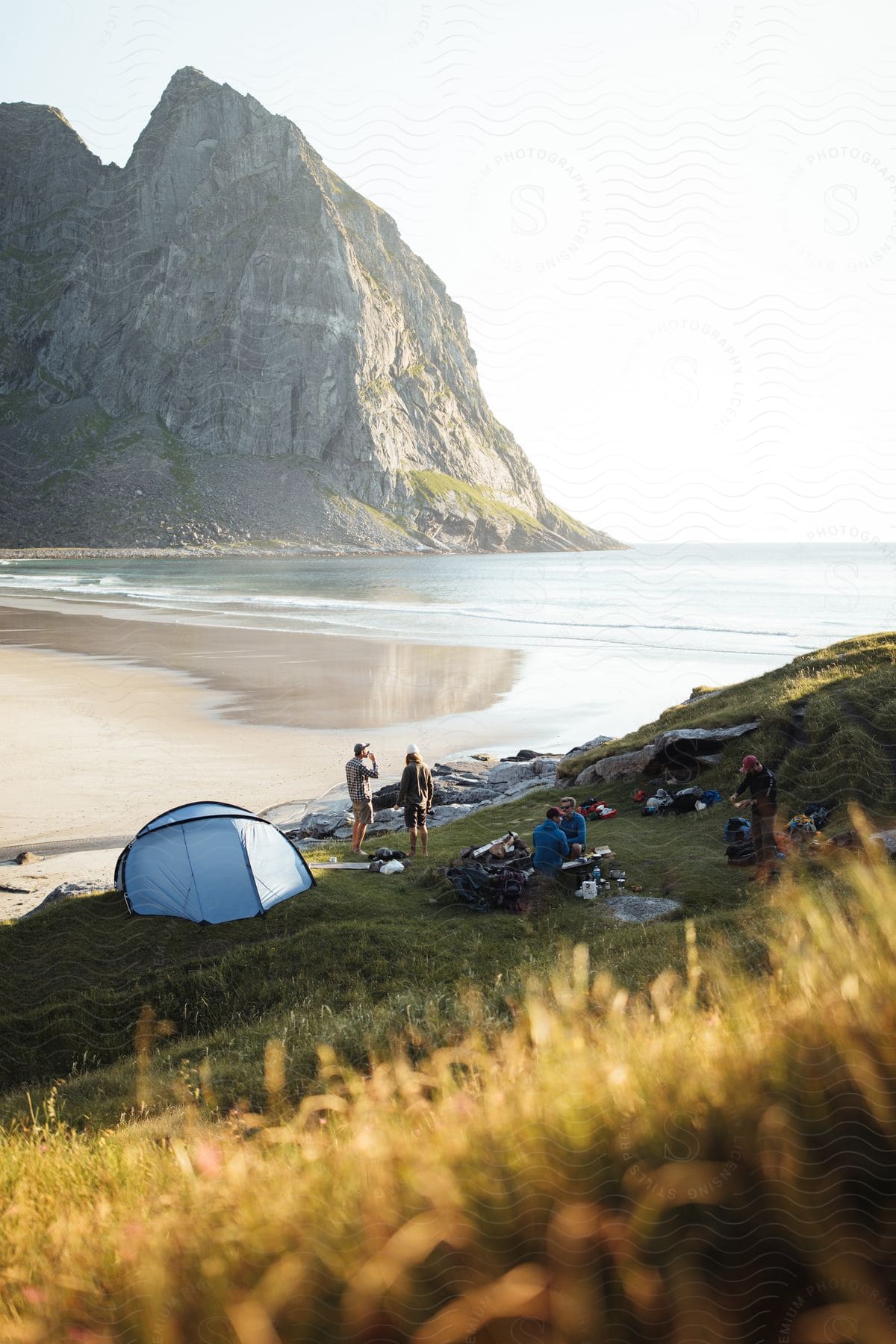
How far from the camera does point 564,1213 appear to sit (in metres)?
2.49

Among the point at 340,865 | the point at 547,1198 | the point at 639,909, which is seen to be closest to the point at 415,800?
the point at 340,865

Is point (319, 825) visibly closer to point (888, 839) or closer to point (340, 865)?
point (340, 865)


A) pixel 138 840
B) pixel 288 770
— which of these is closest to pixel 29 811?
pixel 288 770

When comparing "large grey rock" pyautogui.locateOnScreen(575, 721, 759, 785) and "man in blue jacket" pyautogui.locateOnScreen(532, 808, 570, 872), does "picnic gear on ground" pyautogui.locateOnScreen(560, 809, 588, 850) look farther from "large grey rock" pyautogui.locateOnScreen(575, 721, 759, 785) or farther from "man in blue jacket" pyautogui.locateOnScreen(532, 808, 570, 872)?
"large grey rock" pyautogui.locateOnScreen(575, 721, 759, 785)

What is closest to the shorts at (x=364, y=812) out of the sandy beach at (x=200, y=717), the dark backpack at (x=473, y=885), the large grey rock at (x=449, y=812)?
the large grey rock at (x=449, y=812)

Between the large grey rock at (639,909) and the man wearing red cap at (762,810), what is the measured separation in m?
1.65

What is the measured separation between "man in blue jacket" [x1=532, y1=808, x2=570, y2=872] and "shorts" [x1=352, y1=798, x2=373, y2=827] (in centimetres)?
412

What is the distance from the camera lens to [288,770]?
23562mm

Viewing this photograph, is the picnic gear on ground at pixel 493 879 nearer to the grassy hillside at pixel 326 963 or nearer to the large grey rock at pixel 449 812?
the grassy hillside at pixel 326 963

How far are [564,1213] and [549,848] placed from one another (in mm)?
10782

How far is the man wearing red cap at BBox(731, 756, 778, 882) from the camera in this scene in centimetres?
1270

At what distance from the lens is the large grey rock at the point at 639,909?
37.7 ft

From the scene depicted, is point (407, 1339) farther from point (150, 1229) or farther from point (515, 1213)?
point (150, 1229)

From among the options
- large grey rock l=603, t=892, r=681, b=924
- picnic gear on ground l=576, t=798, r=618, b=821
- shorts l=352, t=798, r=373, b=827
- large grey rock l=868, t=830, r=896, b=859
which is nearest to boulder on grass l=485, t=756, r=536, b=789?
picnic gear on ground l=576, t=798, r=618, b=821
